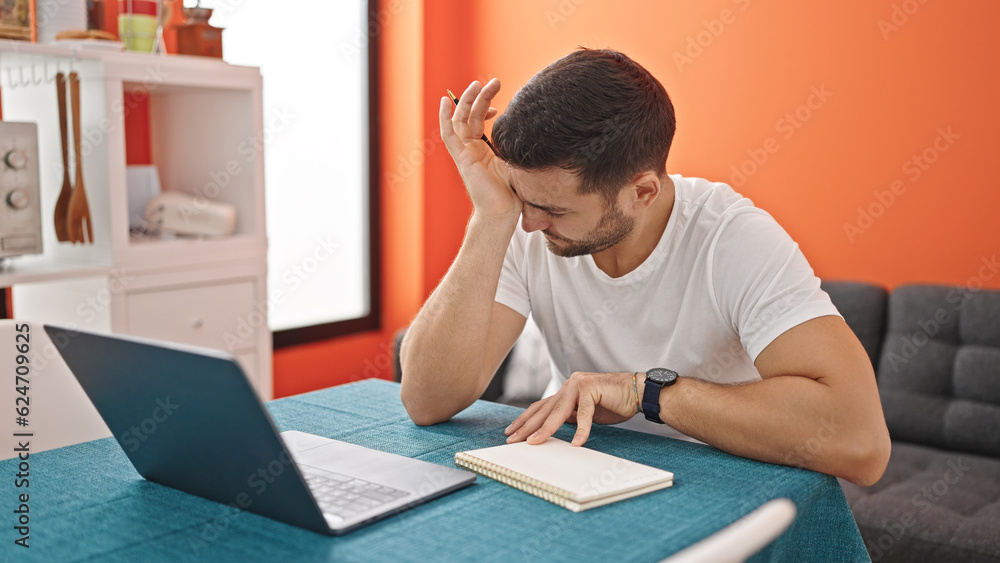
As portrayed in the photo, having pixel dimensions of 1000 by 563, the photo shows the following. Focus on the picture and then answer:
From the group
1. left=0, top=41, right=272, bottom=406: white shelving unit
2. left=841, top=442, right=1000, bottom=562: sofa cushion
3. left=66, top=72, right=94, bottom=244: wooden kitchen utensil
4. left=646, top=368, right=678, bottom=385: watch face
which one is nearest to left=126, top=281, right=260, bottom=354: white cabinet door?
left=0, top=41, right=272, bottom=406: white shelving unit

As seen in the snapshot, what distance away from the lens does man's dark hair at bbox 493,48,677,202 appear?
4.38ft

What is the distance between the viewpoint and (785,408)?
118 centimetres

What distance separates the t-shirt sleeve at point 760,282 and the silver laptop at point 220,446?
1.81 feet

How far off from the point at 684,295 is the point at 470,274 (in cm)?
38

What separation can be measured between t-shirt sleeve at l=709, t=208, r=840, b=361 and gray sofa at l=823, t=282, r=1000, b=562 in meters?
0.89

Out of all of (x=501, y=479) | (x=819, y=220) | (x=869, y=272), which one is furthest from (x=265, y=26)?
(x=501, y=479)

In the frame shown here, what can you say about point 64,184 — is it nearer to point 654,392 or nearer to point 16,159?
point 16,159

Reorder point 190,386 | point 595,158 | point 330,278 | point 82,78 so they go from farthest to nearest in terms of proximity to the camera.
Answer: point 330,278, point 82,78, point 595,158, point 190,386

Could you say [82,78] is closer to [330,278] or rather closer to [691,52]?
[330,278]

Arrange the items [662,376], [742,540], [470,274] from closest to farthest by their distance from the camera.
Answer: [742,540] < [662,376] < [470,274]

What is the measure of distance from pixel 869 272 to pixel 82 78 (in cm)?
249

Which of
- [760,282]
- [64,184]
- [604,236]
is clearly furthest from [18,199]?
[760,282]

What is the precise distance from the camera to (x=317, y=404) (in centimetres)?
143

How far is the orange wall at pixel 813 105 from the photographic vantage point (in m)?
2.67
